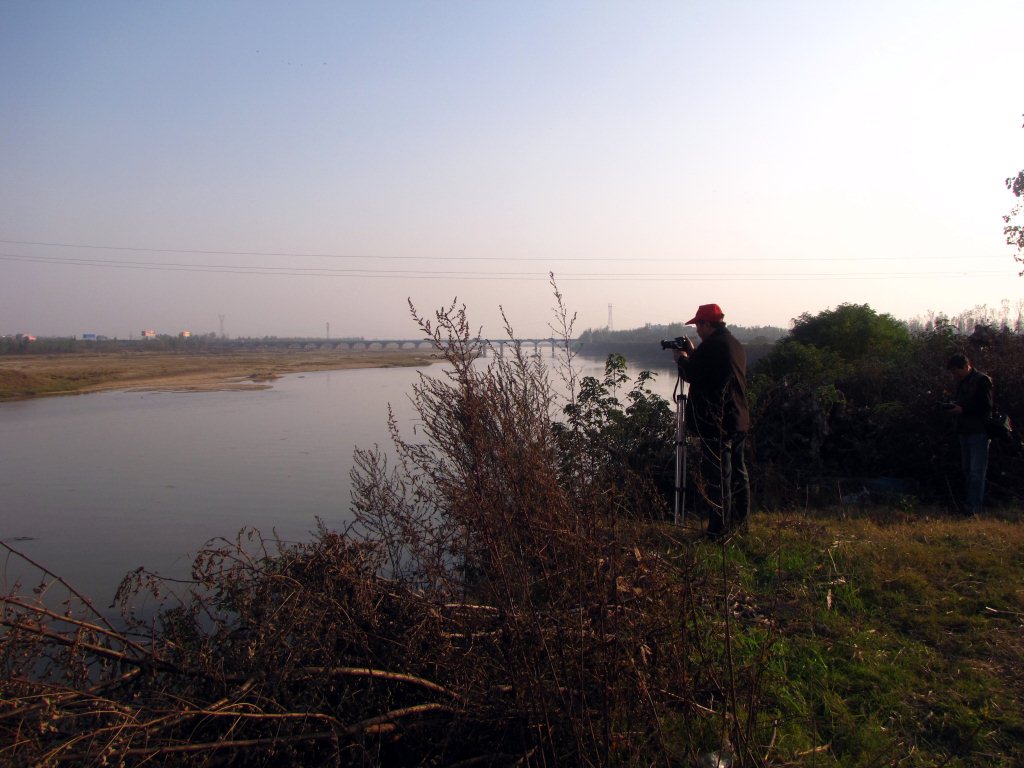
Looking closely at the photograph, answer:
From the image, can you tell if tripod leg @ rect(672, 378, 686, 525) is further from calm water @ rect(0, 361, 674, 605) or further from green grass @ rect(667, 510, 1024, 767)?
calm water @ rect(0, 361, 674, 605)

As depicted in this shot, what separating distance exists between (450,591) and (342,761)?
0.86 meters

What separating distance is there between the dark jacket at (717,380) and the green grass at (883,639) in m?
0.98

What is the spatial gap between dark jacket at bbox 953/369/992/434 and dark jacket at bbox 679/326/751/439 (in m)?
2.86

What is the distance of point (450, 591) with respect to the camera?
3572 millimetres

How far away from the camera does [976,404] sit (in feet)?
23.6

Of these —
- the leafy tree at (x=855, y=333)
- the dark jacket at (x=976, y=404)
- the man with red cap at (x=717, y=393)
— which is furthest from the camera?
the leafy tree at (x=855, y=333)

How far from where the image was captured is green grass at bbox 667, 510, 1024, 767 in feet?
10.6

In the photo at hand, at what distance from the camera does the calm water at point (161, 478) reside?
796cm

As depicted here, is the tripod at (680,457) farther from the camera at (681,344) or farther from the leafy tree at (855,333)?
the leafy tree at (855,333)

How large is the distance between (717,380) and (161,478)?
9557 millimetres

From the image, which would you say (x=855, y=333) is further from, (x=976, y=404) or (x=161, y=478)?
(x=161, y=478)

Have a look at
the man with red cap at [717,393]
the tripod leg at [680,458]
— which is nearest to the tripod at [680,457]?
the tripod leg at [680,458]

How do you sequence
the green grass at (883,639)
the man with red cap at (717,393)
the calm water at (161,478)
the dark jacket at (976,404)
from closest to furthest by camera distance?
the green grass at (883,639) → the man with red cap at (717,393) → the dark jacket at (976,404) → the calm water at (161,478)

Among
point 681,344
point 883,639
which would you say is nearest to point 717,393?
point 681,344
